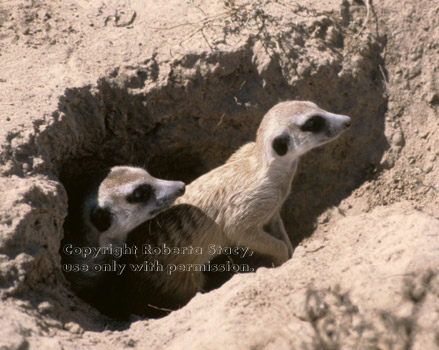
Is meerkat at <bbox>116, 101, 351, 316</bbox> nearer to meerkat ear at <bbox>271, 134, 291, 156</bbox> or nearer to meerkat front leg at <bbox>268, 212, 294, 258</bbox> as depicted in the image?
meerkat ear at <bbox>271, 134, 291, 156</bbox>

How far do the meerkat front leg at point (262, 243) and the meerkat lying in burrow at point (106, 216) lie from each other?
2.13 feet

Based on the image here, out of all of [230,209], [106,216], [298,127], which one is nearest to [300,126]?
[298,127]

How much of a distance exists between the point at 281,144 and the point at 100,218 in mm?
1232

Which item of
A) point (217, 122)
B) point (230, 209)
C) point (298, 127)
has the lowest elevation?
point (230, 209)

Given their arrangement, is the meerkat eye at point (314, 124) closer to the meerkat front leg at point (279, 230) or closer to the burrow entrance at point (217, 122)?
A: the burrow entrance at point (217, 122)

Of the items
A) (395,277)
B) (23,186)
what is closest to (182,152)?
(23,186)

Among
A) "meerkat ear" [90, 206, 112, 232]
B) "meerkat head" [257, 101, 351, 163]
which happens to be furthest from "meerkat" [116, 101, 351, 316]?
"meerkat ear" [90, 206, 112, 232]

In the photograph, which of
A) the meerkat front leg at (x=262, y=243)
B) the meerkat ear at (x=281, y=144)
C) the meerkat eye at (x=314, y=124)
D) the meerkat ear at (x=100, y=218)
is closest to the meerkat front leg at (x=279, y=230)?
the meerkat front leg at (x=262, y=243)

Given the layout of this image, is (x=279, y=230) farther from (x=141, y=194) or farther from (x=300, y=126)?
(x=141, y=194)

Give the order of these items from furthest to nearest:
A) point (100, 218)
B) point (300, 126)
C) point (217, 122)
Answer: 1. point (217, 122)
2. point (300, 126)
3. point (100, 218)

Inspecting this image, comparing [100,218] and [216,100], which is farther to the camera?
[216,100]

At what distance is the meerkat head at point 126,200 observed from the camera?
130 inches

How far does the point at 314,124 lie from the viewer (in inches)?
135

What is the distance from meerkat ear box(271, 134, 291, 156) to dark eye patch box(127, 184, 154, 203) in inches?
32.9
